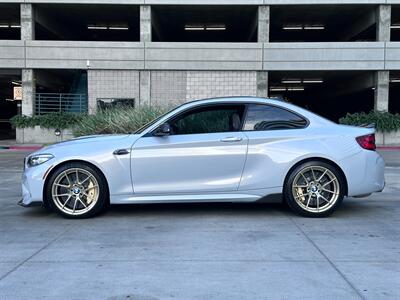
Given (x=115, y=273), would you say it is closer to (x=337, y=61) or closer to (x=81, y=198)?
(x=81, y=198)

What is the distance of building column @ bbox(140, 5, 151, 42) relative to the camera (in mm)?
27016

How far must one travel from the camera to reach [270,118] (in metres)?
6.98

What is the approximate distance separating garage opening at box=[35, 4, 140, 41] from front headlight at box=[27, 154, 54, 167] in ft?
73.7

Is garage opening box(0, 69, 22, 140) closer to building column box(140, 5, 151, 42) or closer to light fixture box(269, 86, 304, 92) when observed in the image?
building column box(140, 5, 151, 42)

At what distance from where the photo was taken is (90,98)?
27.1m

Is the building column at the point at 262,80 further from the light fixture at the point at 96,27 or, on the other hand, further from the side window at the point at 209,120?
the side window at the point at 209,120

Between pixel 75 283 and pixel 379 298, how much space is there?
8.23ft

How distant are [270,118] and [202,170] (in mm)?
1208

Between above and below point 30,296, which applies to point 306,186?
above

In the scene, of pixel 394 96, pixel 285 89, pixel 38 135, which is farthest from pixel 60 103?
pixel 394 96

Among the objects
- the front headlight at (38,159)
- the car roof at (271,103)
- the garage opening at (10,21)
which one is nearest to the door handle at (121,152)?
the front headlight at (38,159)

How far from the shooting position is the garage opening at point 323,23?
2811 centimetres

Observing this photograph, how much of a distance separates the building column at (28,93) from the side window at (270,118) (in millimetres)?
22179

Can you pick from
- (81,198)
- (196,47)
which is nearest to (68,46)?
(196,47)
